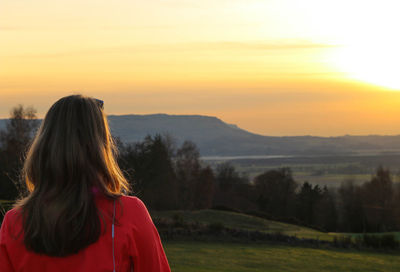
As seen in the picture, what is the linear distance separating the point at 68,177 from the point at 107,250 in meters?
0.33

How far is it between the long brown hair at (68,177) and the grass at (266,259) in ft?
34.7

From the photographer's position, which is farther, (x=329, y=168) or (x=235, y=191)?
(x=329, y=168)

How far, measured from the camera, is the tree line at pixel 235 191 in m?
41.2

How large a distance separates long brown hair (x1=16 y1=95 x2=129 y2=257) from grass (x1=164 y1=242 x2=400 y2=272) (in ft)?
34.7

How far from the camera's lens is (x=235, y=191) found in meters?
61.6

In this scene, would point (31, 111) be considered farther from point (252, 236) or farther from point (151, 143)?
point (252, 236)

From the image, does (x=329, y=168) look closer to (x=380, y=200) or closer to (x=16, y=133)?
(x=380, y=200)

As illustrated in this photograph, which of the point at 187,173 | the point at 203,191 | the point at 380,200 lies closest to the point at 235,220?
the point at 203,191

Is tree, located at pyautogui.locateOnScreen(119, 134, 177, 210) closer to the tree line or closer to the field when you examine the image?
the tree line

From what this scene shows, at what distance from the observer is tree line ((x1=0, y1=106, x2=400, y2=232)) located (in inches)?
1624

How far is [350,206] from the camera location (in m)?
51.0

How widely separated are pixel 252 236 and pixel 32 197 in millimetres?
19746

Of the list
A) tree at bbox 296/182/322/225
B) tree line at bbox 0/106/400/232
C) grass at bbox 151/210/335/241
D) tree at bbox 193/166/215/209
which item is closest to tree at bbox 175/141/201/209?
tree line at bbox 0/106/400/232

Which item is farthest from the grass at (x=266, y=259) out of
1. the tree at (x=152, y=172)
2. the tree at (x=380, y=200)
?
the tree at (x=380, y=200)
